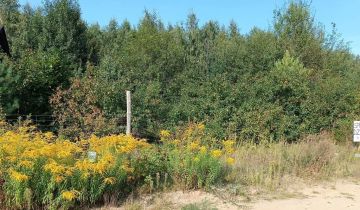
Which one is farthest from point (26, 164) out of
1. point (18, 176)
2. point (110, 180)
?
point (110, 180)

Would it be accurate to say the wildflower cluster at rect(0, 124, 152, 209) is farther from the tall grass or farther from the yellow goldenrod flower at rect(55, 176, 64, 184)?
the tall grass

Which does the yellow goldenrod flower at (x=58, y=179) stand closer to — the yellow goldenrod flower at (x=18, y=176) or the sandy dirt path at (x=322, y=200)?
the yellow goldenrod flower at (x=18, y=176)

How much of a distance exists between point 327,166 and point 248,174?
7.92 ft

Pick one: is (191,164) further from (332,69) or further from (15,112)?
(332,69)

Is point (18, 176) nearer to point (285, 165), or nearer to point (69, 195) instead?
point (69, 195)

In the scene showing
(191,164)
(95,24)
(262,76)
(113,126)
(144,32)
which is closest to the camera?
(191,164)

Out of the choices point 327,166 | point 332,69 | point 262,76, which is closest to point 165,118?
point 262,76

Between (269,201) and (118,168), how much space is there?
113 inches

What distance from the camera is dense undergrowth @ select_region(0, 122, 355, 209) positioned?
6586mm

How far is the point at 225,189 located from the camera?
28.2ft

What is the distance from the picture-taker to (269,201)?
8.40m

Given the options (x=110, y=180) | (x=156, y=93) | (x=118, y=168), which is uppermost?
(x=156, y=93)

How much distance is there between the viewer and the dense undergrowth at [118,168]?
659 cm

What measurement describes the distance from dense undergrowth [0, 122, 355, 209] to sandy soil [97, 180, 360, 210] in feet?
0.88
